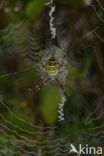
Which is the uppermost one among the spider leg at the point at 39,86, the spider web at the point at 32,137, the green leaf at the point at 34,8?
the green leaf at the point at 34,8

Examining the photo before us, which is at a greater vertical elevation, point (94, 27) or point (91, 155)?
point (94, 27)

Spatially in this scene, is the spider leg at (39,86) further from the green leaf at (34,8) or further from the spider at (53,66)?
the green leaf at (34,8)

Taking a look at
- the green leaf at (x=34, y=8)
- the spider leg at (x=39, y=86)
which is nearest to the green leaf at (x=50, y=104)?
the spider leg at (x=39, y=86)

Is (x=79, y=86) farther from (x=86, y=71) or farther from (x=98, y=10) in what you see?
(x=98, y=10)

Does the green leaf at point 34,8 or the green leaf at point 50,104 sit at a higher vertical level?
the green leaf at point 34,8

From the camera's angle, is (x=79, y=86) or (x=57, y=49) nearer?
(x=57, y=49)

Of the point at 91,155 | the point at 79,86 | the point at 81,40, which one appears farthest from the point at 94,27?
the point at 91,155

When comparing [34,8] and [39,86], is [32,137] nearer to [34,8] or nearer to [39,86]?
[39,86]

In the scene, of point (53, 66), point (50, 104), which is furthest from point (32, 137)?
point (53, 66)

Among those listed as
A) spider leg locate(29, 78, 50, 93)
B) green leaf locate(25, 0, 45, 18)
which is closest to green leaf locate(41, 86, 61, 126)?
spider leg locate(29, 78, 50, 93)
